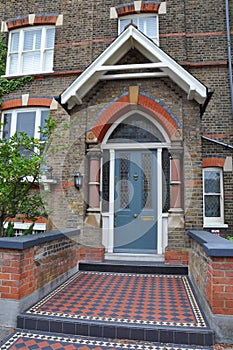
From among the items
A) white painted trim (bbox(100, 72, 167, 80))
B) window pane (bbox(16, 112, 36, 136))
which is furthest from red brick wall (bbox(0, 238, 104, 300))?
window pane (bbox(16, 112, 36, 136))

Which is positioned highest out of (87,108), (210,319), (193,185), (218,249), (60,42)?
(60,42)

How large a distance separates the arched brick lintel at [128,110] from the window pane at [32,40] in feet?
15.7

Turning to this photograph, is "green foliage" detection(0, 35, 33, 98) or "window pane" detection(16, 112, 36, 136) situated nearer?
"window pane" detection(16, 112, 36, 136)

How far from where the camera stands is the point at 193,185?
21.0 ft

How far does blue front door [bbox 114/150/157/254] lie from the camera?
716 centimetres

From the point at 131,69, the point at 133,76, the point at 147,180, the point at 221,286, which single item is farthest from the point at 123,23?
the point at 221,286

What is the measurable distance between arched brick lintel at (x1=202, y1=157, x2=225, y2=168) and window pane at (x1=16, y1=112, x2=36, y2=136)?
221 inches

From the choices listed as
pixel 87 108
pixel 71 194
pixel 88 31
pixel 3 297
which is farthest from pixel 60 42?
pixel 3 297

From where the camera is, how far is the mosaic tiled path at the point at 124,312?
11.8ft

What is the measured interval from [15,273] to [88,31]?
328 inches

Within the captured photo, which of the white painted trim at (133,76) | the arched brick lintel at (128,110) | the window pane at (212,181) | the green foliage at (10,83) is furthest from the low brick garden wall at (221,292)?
the green foliage at (10,83)

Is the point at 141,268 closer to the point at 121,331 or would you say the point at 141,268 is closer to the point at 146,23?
the point at 121,331

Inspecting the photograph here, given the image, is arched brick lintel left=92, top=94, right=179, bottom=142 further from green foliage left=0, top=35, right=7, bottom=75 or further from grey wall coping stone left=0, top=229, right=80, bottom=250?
green foliage left=0, top=35, right=7, bottom=75

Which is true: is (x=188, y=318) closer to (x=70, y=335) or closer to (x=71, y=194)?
(x=70, y=335)
